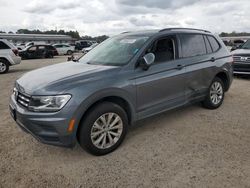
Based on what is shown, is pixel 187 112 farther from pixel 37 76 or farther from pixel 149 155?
pixel 37 76

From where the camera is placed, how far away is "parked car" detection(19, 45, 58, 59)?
21594mm

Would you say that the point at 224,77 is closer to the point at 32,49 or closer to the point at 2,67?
the point at 2,67

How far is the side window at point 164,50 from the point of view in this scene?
159 inches

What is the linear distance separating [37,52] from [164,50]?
20.3 m

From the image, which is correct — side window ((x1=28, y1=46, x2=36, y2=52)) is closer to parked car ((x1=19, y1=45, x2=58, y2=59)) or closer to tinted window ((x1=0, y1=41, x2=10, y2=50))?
parked car ((x1=19, y1=45, x2=58, y2=59))

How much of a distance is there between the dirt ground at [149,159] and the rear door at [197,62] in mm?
659

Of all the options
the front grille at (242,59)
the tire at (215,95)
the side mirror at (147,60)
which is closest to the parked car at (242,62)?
the front grille at (242,59)

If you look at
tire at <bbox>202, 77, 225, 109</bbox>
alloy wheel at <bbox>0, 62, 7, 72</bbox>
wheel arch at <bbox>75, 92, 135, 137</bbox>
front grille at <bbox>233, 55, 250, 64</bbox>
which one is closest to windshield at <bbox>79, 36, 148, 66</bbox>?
wheel arch at <bbox>75, 92, 135, 137</bbox>

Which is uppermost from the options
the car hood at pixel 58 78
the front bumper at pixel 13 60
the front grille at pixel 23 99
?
the car hood at pixel 58 78

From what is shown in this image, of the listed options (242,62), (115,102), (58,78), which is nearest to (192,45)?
(115,102)

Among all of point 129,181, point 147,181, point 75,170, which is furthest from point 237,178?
point 75,170

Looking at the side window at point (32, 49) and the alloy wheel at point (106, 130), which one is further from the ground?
the side window at point (32, 49)

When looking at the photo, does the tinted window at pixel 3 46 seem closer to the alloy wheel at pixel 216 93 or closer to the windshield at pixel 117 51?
the windshield at pixel 117 51

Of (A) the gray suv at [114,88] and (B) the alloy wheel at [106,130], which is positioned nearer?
(A) the gray suv at [114,88]
